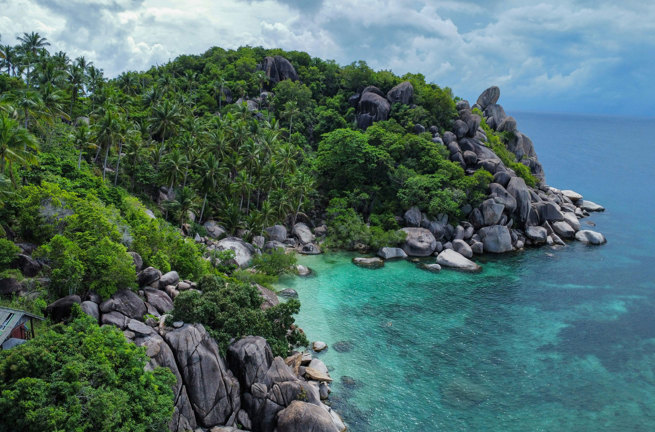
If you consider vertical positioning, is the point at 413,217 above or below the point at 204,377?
above

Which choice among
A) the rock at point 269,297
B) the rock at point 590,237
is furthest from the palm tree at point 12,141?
the rock at point 590,237

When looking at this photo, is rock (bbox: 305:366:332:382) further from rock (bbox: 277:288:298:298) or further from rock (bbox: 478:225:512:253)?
rock (bbox: 478:225:512:253)

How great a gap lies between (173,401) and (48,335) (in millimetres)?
6346

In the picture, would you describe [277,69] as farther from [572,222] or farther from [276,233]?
[572,222]

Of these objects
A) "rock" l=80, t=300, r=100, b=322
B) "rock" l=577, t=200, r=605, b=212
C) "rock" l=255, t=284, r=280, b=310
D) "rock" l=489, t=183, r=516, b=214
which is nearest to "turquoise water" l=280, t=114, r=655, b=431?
"rock" l=255, t=284, r=280, b=310

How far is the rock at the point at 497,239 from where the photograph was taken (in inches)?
2176

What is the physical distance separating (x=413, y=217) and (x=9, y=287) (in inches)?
1793

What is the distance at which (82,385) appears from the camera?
53.8ft

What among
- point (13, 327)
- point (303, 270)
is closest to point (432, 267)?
point (303, 270)

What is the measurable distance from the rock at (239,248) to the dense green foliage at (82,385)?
23.9 metres

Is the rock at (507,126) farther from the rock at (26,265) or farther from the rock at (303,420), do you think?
the rock at (26,265)

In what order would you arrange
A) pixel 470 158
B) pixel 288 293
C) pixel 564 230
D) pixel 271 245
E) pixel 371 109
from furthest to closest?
pixel 371 109
pixel 470 158
pixel 564 230
pixel 271 245
pixel 288 293

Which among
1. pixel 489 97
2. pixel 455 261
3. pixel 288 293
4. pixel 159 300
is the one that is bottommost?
pixel 288 293

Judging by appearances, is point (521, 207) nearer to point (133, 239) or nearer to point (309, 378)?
point (309, 378)
